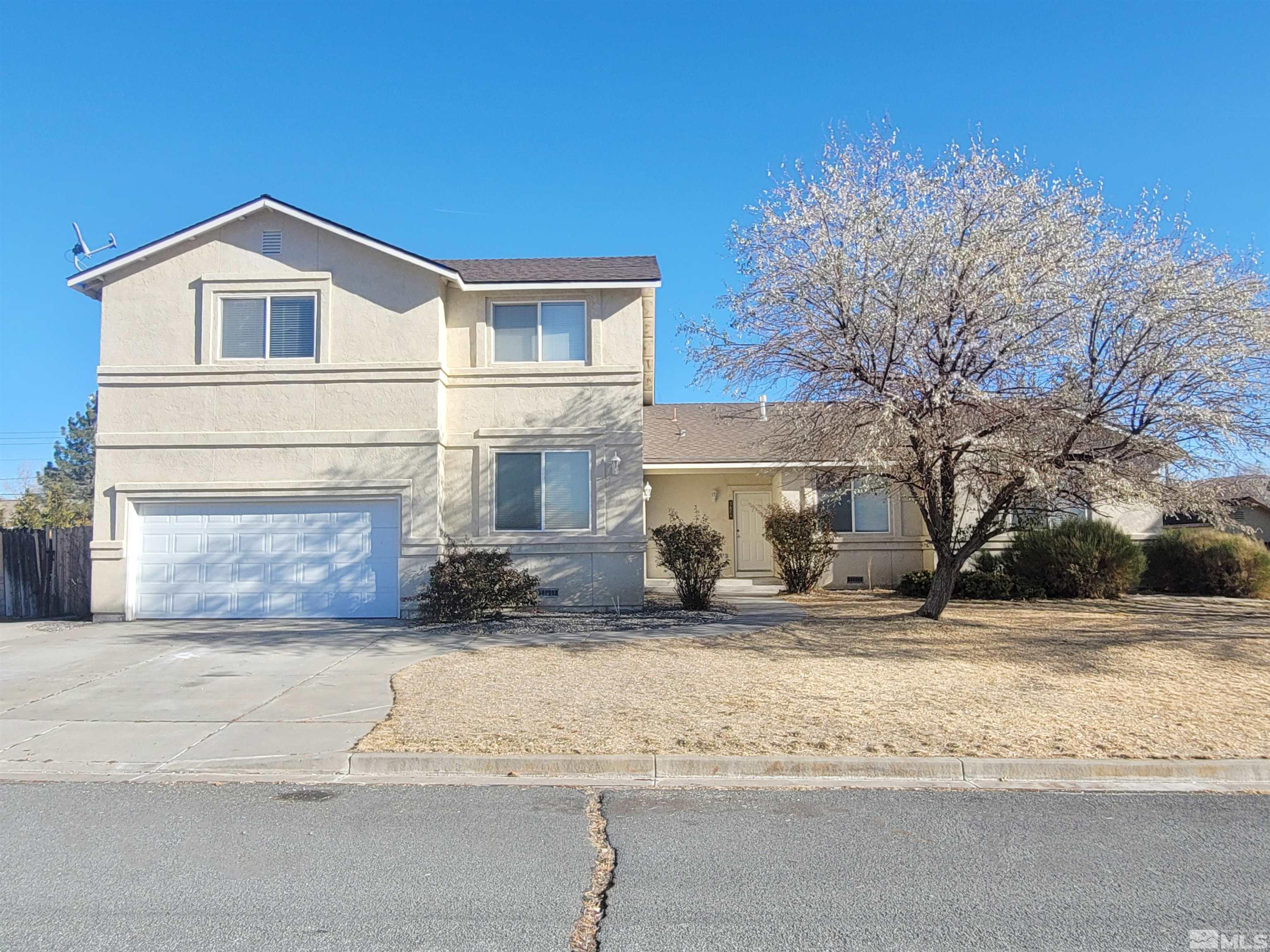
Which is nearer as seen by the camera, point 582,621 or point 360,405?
point 582,621

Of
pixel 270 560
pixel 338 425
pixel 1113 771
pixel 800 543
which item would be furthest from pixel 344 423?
pixel 1113 771

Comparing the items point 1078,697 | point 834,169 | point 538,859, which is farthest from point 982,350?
point 538,859

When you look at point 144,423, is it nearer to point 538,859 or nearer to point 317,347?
point 317,347

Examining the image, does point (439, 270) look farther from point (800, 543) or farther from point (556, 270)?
point (800, 543)

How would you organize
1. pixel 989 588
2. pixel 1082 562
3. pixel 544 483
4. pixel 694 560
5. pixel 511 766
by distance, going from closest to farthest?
pixel 511 766 → pixel 694 560 → pixel 544 483 → pixel 1082 562 → pixel 989 588

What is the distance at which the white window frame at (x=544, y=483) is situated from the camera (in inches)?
633

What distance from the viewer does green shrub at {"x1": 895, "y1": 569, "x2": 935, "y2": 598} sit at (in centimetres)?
1842

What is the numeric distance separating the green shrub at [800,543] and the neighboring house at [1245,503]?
20.4ft

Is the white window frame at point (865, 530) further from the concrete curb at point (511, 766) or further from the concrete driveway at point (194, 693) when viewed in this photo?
the concrete curb at point (511, 766)

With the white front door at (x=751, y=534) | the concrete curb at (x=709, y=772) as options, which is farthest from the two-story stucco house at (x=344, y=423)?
the concrete curb at (x=709, y=772)

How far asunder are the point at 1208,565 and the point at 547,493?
12917 mm

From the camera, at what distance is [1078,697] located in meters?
9.03

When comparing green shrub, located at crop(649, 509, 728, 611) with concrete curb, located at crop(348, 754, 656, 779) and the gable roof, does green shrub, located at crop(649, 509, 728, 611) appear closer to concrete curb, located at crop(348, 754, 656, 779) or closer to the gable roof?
the gable roof

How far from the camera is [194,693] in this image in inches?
383
